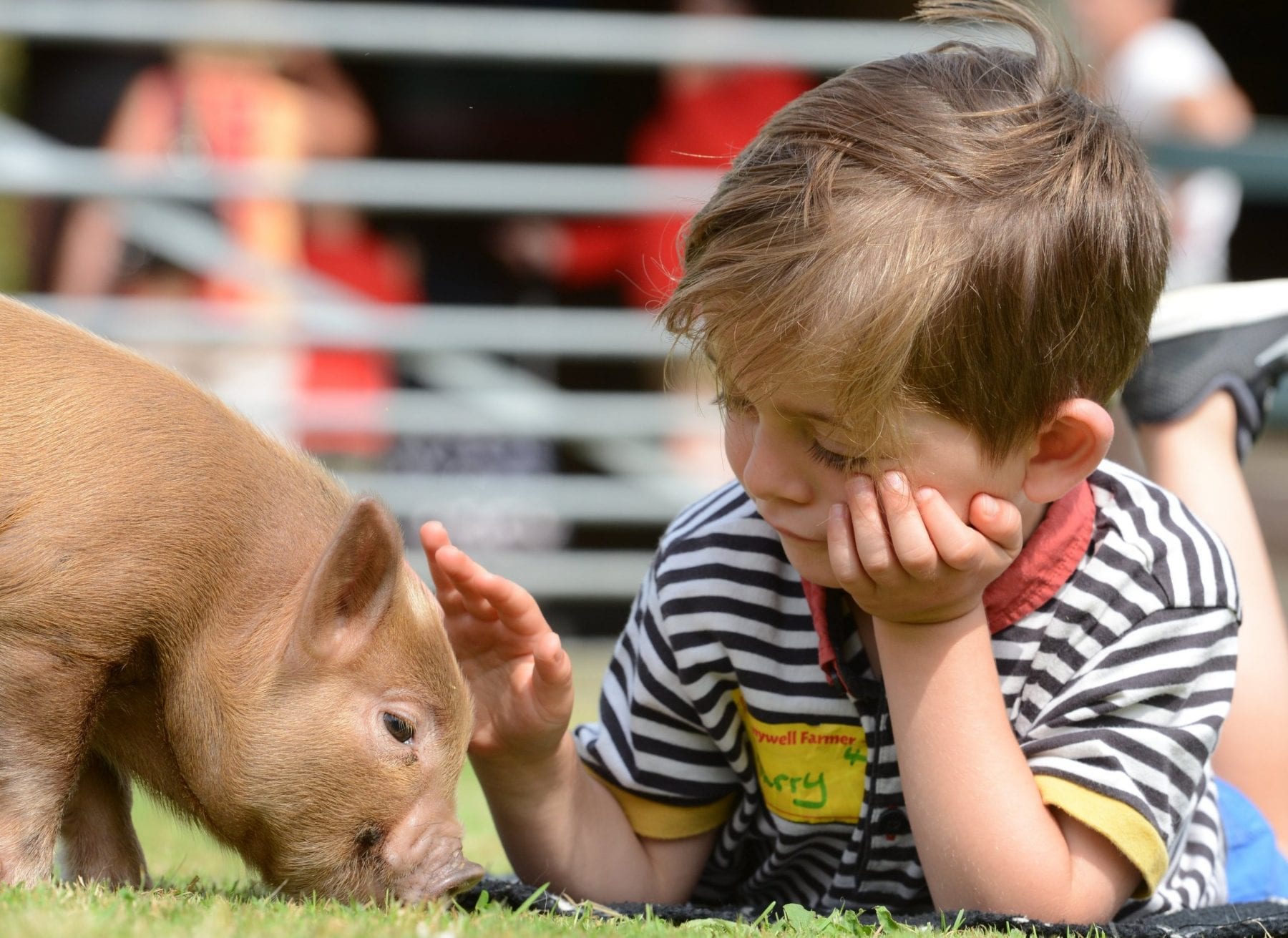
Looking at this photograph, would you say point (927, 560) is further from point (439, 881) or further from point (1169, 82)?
point (1169, 82)

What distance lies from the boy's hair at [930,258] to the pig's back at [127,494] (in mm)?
785

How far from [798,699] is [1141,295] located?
2.93 feet

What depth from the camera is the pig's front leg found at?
3025 millimetres

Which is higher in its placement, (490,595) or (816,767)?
(490,595)

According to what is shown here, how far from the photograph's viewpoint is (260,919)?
91.6 inches

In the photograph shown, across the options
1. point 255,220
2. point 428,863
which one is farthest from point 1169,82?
point 428,863

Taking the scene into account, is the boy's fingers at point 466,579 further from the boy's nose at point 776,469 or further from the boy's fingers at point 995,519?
the boy's fingers at point 995,519

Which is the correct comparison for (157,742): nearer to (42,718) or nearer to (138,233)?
(42,718)

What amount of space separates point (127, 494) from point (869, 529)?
121 centimetres

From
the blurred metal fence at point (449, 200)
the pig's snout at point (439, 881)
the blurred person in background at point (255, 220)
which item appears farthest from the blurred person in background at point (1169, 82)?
the pig's snout at point (439, 881)

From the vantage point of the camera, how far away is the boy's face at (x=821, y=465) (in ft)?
8.59

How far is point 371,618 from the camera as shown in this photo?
2912mm

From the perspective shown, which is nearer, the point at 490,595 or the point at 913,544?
the point at 913,544

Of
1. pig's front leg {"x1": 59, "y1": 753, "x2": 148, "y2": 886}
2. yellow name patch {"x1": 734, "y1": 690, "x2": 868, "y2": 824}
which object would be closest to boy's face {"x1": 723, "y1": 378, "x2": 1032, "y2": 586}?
yellow name patch {"x1": 734, "y1": 690, "x2": 868, "y2": 824}
